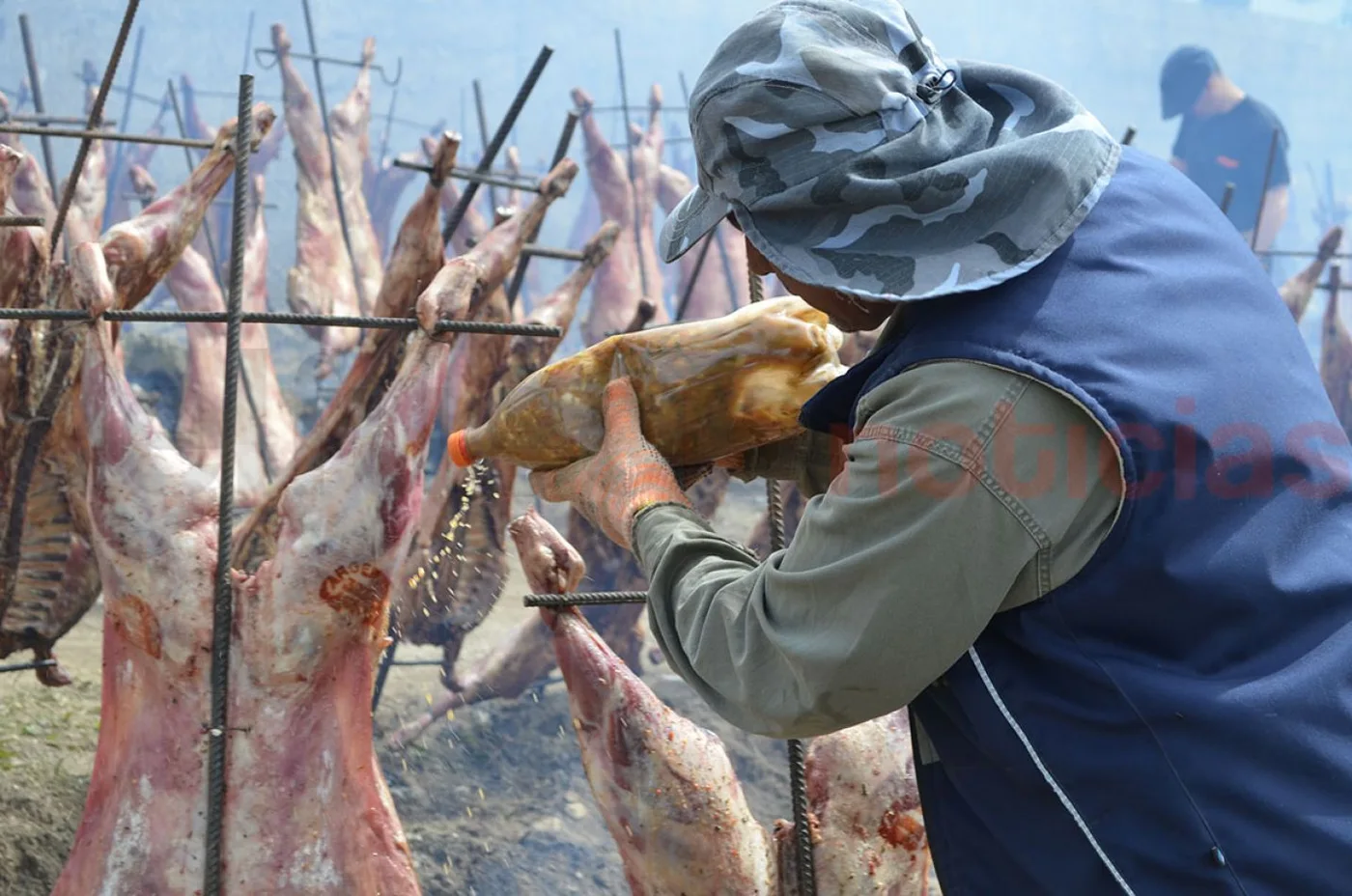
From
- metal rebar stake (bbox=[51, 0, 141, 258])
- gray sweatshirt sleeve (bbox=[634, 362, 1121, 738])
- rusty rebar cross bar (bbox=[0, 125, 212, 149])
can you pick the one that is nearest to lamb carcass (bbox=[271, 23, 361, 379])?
metal rebar stake (bbox=[51, 0, 141, 258])

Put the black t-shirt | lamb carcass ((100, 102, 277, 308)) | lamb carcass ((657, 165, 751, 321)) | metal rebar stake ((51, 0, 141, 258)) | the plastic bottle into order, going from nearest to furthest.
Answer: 1. the plastic bottle
2. lamb carcass ((100, 102, 277, 308))
3. metal rebar stake ((51, 0, 141, 258))
4. lamb carcass ((657, 165, 751, 321))
5. the black t-shirt

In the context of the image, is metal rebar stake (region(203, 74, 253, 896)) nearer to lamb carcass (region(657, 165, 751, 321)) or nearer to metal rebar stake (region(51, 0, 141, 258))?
metal rebar stake (region(51, 0, 141, 258))

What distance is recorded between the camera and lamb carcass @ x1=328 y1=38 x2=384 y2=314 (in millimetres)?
7770

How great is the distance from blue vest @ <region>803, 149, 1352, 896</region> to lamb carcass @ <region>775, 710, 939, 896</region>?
96 cm

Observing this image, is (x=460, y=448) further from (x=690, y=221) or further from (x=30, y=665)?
(x=30, y=665)

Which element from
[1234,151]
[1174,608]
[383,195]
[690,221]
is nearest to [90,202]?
[690,221]

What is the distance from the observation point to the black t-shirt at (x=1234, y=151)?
15.1 meters

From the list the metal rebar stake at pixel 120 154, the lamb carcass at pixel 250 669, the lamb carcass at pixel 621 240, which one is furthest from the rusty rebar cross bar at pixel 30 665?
the metal rebar stake at pixel 120 154

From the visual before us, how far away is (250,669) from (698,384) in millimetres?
1115

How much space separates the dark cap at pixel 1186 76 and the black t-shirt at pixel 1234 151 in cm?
35

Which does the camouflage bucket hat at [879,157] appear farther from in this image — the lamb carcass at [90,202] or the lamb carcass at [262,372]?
the lamb carcass at [262,372]

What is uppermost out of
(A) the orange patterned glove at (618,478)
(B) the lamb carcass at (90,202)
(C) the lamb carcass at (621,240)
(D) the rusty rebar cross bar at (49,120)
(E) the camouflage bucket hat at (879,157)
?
(E) the camouflage bucket hat at (879,157)

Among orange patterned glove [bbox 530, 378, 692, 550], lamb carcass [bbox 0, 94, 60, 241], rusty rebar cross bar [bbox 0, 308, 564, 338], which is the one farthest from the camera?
lamb carcass [bbox 0, 94, 60, 241]

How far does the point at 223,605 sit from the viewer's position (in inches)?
91.8
